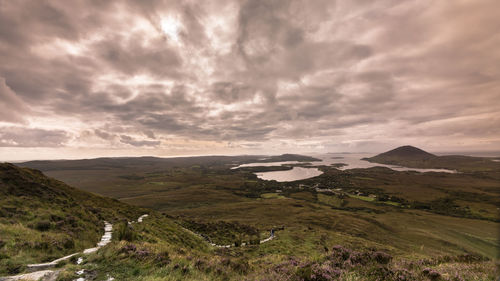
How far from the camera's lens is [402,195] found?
150m

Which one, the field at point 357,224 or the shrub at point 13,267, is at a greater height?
the shrub at point 13,267

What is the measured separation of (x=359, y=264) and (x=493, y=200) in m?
213

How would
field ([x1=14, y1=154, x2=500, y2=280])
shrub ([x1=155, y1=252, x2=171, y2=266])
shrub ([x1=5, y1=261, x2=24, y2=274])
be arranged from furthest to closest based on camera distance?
field ([x1=14, y1=154, x2=500, y2=280]) → shrub ([x1=155, y1=252, x2=171, y2=266]) → shrub ([x1=5, y1=261, x2=24, y2=274])

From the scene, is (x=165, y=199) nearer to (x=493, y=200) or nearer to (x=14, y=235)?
(x=14, y=235)

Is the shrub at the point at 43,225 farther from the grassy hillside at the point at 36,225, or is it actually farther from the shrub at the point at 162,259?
the shrub at the point at 162,259

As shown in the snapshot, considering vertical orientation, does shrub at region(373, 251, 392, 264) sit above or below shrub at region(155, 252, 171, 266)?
above

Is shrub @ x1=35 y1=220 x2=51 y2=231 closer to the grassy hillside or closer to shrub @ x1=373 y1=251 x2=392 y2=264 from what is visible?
the grassy hillside

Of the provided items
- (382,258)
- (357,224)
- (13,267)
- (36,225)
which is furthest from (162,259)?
(357,224)

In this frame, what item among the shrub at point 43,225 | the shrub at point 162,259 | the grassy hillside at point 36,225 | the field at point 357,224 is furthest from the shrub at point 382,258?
the shrub at point 43,225

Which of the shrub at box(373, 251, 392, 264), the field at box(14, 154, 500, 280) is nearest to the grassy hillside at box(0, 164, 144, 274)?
the field at box(14, 154, 500, 280)

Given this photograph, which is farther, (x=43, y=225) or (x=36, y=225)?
(x=43, y=225)

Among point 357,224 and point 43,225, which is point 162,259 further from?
point 357,224

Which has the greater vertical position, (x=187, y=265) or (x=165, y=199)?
(x=187, y=265)

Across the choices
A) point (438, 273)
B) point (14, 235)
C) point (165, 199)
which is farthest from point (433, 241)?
point (165, 199)
